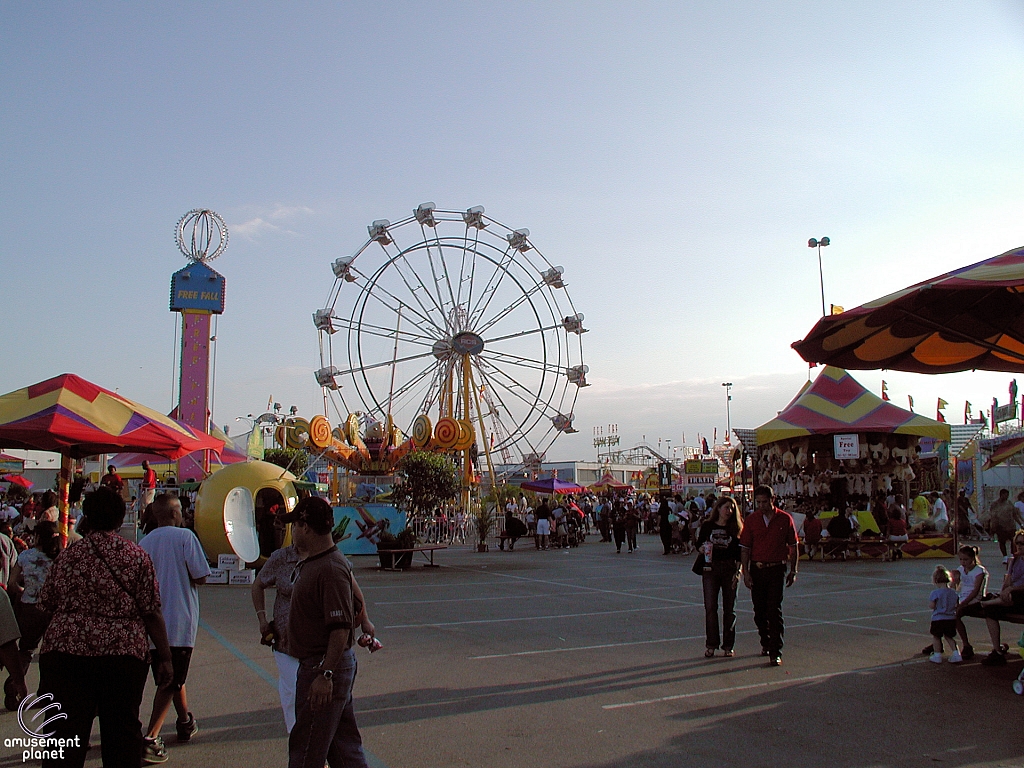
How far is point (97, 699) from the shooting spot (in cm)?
377

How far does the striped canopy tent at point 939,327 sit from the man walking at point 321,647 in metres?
4.98

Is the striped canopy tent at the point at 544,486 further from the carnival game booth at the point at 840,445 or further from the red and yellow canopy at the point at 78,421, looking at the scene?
the red and yellow canopy at the point at 78,421

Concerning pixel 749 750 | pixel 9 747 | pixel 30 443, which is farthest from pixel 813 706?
pixel 30 443

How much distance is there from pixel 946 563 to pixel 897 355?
10357mm

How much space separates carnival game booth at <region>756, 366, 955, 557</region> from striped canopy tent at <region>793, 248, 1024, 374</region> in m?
12.0

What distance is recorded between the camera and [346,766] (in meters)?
3.78

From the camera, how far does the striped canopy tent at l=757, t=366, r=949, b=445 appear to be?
69.2 feet

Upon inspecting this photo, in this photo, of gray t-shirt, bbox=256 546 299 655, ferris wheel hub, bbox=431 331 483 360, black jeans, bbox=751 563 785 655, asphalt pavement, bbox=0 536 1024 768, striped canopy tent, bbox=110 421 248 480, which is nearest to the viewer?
gray t-shirt, bbox=256 546 299 655

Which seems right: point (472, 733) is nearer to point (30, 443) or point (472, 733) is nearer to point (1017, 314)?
point (1017, 314)

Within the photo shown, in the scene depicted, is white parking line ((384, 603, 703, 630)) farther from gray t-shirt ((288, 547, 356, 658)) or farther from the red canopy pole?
gray t-shirt ((288, 547, 356, 658))

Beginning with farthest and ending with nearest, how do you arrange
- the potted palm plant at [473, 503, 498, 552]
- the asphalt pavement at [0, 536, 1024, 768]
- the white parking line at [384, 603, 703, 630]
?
the potted palm plant at [473, 503, 498, 552], the white parking line at [384, 603, 703, 630], the asphalt pavement at [0, 536, 1024, 768]

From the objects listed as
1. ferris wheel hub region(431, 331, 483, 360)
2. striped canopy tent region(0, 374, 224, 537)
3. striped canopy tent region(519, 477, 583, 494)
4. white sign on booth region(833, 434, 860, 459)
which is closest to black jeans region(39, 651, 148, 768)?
striped canopy tent region(0, 374, 224, 537)

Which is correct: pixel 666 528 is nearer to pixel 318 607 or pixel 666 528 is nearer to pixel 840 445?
pixel 840 445

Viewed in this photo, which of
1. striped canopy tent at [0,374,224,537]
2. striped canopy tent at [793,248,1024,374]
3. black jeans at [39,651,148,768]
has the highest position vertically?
striped canopy tent at [793,248,1024,374]
